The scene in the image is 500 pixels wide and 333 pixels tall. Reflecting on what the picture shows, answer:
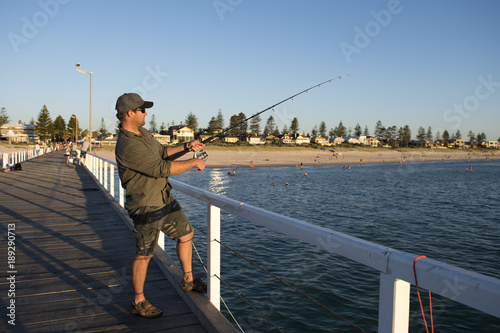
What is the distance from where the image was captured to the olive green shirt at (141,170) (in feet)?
8.85

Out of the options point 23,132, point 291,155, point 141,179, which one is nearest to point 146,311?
point 141,179

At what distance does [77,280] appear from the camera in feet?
11.9

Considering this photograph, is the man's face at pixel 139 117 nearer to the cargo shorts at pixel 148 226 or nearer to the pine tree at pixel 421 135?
the cargo shorts at pixel 148 226

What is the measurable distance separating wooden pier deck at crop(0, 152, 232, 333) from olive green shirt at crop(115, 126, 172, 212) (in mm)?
887

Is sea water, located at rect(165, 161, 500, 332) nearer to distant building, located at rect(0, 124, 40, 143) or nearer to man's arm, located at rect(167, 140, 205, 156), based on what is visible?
man's arm, located at rect(167, 140, 205, 156)

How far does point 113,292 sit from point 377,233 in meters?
12.2

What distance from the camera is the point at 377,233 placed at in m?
13.7

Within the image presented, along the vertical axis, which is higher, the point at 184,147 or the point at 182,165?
the point at 184,147

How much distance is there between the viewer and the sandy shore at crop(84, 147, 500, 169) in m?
58.3

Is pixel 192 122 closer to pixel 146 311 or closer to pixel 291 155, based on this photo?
pixel 291 155

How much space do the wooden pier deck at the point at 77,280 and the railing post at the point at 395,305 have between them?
156 centimetres

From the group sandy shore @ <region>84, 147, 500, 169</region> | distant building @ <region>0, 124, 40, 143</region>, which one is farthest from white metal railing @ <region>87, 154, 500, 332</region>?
distant building @ <region>0, 124, 40, 143</region>

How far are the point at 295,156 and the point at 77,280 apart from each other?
242 ft

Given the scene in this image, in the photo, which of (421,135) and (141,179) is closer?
(141,179)
